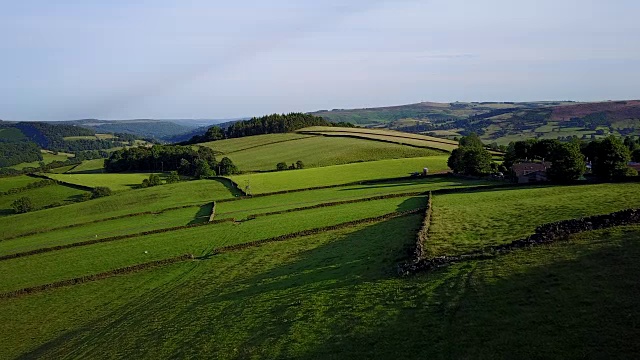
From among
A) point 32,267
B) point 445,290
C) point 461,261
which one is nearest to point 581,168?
point 461,261

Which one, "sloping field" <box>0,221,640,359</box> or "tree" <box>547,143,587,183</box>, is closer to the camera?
"sloping field" <box>0,221,640,359</box>

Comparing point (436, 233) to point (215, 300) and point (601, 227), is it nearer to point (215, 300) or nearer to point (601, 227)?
point (601, 227)

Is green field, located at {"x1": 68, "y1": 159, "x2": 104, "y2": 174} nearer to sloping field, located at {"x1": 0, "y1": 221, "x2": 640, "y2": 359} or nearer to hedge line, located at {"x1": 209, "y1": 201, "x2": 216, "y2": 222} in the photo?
hedge line, located at {"x1": 209, "y1": 201, "x2": 216, "y2": 222}

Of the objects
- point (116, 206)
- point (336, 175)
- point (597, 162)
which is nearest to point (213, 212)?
point (116, 206)

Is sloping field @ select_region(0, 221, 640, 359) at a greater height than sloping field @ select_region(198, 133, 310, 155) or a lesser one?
lesser

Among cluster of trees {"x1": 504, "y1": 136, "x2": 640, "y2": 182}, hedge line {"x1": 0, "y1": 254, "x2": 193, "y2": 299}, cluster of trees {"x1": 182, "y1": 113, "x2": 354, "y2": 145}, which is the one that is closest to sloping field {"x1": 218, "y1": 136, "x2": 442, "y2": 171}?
cluster of trees {"x1": 182, "y1": 113, "x2": 354, "y2": 145}
